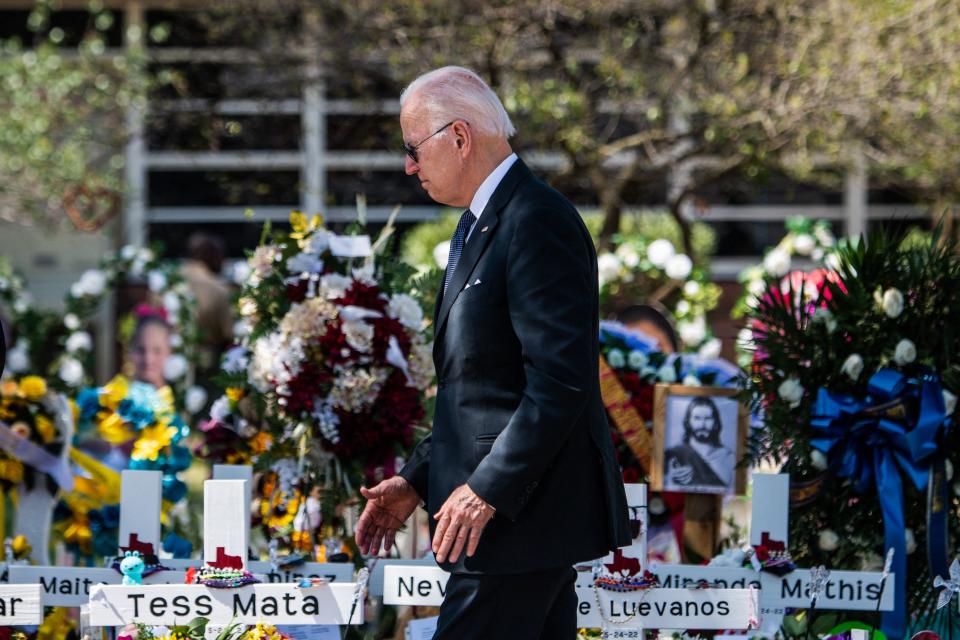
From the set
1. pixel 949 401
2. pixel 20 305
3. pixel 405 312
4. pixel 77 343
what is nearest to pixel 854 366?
pixel 949 401

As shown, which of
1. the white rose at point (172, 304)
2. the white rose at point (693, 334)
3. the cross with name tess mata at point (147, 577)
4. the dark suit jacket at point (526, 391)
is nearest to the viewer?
the dark suit jacket at point (526, 391)

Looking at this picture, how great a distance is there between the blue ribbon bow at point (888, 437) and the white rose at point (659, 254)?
2.57 m

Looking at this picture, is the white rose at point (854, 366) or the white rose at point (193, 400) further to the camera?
the white rose at point (193, 400)

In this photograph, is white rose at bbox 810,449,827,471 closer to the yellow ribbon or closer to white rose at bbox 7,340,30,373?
the yellow ribbon

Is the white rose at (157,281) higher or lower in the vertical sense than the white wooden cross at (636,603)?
higher

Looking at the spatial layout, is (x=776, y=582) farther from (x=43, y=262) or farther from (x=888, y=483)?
(x=43, y=262)

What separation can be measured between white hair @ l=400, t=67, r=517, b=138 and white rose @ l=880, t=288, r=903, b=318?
1750mm

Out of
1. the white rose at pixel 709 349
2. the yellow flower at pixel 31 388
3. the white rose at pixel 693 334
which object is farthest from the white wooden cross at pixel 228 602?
the white rose at pixel 693 334

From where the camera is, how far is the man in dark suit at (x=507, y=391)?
8.04 feet

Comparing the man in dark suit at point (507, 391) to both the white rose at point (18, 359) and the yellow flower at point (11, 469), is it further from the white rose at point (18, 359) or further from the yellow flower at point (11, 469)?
the white rose at point (18, 359)

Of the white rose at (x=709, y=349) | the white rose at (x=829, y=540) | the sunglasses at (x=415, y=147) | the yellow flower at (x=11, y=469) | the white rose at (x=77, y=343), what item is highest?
the white rose at (x=77, y=343)

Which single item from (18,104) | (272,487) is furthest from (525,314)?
(18,104)

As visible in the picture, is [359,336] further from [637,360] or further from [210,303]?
[210,303]

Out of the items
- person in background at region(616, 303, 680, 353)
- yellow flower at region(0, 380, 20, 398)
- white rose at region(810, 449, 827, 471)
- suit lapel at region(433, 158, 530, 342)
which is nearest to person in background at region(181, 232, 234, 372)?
person in background at region(616, 303, 680, 353)
